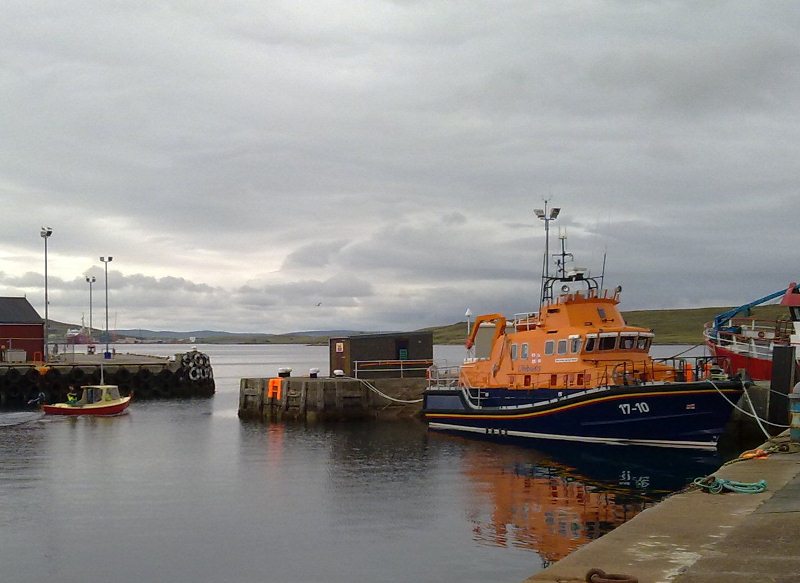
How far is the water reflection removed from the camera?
15.7 meters

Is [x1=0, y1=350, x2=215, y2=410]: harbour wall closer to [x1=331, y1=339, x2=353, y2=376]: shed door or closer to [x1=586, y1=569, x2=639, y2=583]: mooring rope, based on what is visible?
[x1=331, y1=339, x2=353, y2=376]: shed door

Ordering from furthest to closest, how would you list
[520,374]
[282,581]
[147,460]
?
[520,374] < [147,460] < [282,581]

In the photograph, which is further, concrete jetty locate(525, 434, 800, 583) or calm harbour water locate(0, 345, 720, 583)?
calm harbour water locate(0, 345, 720, 583)

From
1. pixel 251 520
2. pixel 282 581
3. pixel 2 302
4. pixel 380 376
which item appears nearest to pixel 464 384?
pixel 380 376

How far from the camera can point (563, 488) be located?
66.8ft

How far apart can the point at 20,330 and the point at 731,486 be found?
5393cm

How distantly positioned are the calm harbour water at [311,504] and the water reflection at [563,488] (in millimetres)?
61

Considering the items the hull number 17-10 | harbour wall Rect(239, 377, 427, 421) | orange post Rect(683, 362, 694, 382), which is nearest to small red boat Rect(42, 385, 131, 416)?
harbour wall Rect(239, 377, 427, 421)

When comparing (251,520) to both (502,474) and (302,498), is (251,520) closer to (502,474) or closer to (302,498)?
(302,498)

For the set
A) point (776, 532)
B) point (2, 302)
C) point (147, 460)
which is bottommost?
A: point (147, 460)

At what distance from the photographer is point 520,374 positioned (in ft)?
95.6

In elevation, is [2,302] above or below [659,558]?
above

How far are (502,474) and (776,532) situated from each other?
13451mm

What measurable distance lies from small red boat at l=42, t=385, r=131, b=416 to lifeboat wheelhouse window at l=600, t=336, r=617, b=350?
947 inches
